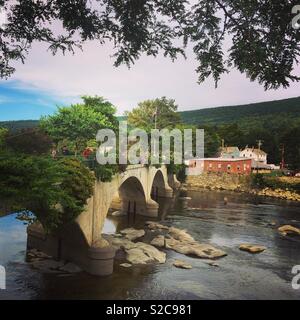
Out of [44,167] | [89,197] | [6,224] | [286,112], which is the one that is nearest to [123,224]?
[6,224]

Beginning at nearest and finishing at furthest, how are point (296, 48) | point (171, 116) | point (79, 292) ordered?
point (296, 48), point (79, 292), point (171, 116)

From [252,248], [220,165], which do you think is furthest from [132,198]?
[220,165]

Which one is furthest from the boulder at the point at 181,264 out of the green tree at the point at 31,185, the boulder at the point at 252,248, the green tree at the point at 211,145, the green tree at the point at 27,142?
the green tree at the point at 211,145

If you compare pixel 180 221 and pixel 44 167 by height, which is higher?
pixel 44 167

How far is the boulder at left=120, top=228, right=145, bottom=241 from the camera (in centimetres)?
3550

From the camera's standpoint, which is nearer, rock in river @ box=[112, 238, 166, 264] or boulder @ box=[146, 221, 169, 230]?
rock in river @ box=[112, 238, 166, 264]

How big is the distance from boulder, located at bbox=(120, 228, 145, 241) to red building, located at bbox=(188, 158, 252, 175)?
4518 centimetres

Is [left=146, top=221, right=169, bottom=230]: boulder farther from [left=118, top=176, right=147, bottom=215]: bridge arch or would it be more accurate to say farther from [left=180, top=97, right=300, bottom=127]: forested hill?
[left=180, top=97, right=300, bottom=127]: forested hill

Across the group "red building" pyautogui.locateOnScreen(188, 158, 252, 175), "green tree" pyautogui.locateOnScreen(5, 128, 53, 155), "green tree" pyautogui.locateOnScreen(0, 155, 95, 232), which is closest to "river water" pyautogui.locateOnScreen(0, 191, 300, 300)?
"green tree" pyautogui.locateOnScreen(0, 155, 95, 232)

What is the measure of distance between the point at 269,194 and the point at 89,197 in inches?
2148

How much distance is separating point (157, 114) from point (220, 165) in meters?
21.6

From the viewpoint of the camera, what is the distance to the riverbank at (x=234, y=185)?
70.7 meters

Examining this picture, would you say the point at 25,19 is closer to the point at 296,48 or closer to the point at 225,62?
the point at 225,62

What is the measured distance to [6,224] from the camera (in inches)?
1383
